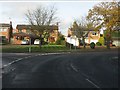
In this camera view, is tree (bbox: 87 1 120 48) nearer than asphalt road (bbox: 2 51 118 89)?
No

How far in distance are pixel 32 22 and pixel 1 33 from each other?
42896 millimetres

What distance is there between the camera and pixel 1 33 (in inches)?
3846

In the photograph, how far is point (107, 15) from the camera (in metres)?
36.7

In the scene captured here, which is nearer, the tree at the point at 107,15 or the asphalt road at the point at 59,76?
the asphalt road at the point at 59,76

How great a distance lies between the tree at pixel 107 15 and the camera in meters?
31.5

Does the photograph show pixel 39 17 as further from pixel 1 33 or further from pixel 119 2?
pixel 1 33

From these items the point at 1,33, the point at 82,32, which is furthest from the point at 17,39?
the point at 82,32

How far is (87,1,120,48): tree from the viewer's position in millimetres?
31469

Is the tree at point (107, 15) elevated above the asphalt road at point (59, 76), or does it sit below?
above

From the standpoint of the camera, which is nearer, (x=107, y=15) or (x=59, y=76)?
(x=59, y=76)

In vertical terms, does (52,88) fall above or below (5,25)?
→ below

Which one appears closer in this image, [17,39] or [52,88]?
[52,88]

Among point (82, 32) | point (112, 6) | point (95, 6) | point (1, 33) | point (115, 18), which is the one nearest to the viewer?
point (115, 18)

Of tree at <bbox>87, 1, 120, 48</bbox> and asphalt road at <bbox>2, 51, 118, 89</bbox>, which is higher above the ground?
tree at <bbox>87, 1, 120, 48</bbox>
